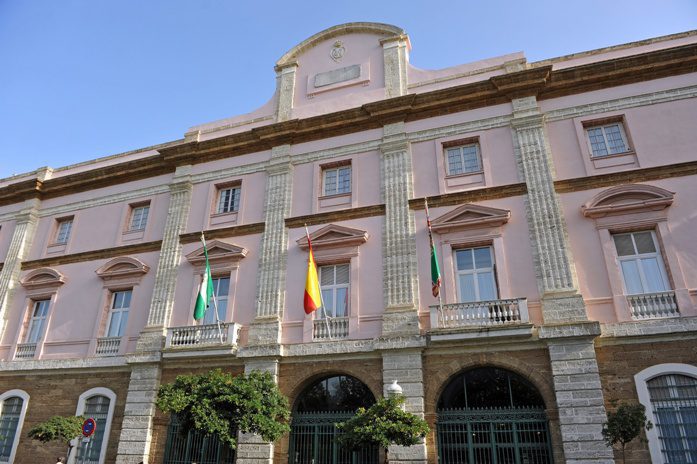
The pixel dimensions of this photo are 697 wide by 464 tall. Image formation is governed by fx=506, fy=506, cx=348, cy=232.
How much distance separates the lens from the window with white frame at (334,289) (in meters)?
15.4

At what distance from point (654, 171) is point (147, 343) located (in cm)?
Result: 1623

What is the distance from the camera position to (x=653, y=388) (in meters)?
12.0

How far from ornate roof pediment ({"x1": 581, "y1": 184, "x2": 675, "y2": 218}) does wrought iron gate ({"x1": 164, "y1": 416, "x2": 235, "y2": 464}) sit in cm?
1230

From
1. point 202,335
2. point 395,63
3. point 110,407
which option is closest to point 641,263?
point 395,63

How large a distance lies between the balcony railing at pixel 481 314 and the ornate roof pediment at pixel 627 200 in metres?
3.35

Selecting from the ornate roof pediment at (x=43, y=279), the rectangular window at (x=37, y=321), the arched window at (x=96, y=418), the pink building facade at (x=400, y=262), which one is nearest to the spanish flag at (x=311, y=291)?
the pink building facade at (x=400, y=262)

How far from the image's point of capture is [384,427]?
36.7 ft

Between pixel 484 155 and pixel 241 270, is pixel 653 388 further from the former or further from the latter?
pixel 241 270

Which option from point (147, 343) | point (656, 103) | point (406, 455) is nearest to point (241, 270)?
point (147, 343)

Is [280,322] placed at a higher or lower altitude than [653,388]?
higher

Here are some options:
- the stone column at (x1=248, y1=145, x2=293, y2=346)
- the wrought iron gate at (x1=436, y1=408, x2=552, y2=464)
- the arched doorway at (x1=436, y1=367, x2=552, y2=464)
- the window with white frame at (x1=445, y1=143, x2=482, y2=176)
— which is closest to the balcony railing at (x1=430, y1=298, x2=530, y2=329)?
the arched doorway at (x1=436, y1=367, x2=552, y2=464)

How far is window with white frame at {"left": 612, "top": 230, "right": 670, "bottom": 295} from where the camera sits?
13.1 m

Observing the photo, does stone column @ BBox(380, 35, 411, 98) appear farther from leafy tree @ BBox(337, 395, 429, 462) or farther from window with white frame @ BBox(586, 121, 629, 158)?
leafy tree @ BBox(337, 395, 429, 462)

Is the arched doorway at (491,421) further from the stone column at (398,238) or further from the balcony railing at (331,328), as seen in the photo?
the balcony railing at (331,328)
